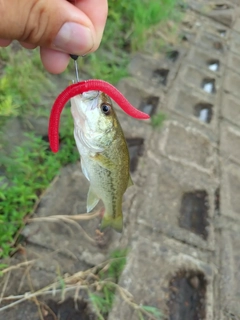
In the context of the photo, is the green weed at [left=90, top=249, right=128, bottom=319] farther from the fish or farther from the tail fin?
the fish

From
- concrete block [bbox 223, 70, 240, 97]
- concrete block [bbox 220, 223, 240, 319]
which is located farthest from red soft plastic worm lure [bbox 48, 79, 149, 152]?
concrete block [bbox 223, 70, 240, 97]

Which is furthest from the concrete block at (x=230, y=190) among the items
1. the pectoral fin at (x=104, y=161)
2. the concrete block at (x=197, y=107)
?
the pectoral fin at (x=104, y=161)

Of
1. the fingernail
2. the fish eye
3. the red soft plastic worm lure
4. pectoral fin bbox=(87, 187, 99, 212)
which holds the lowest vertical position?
pectoral fin bbox=(87, 187, 99, 212)

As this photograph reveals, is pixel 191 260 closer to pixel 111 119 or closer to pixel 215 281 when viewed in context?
pixel 215 281

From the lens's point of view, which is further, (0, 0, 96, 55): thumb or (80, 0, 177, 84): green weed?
(80, 0, 177, 84): green weed

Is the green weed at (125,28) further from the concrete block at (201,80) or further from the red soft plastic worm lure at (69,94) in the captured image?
the red soft plastic worm lure at (69,94)

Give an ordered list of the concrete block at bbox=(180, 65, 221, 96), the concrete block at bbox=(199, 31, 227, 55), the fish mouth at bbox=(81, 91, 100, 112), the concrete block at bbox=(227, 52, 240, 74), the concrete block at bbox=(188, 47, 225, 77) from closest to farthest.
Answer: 1. the fish mouth at bbox=(81, 91, 100, 112)
2. the concrete block at bbox=(180, 65, 221, 96)
3. the concrete block at bbox=(188, 47, 225, 77)
4. the concrete block at bbox=(227, 52, 240, 74)
5. the concrete block at bbox=(199, 31, 227, 55)

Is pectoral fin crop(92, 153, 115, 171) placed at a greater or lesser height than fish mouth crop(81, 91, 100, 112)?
lesser

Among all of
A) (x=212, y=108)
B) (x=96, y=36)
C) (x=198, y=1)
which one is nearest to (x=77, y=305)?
(x=96, y=36)
